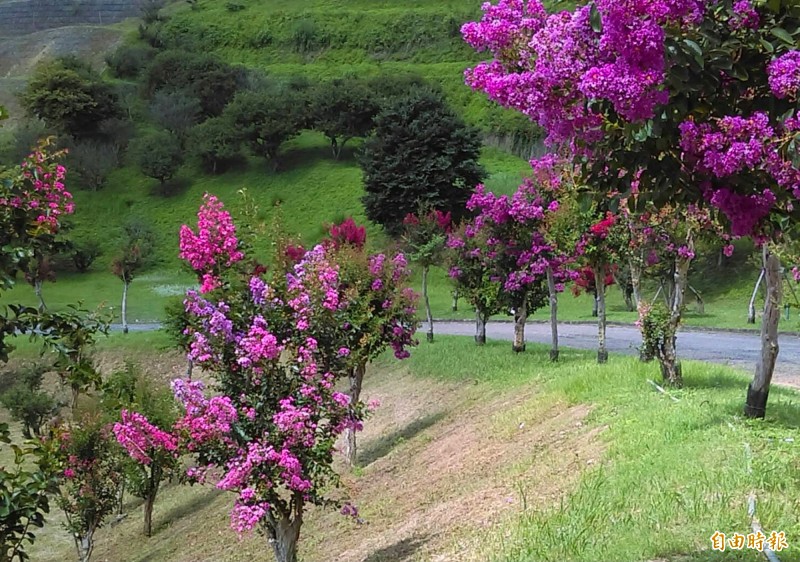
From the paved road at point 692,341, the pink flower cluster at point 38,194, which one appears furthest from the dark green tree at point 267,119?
the pink flower cluster at point 38,194

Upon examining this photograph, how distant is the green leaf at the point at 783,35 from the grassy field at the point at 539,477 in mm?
3032

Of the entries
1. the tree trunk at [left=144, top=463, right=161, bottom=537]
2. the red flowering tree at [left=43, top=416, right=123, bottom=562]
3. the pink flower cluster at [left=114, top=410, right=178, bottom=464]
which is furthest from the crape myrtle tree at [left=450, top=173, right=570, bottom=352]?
the red flowering tree at [left=43, top=416, right=123, bottom=562]

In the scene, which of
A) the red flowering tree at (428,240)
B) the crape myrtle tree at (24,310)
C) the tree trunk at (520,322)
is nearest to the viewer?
the crape myrtle tree at (24,310)

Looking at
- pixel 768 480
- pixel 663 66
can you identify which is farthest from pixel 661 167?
pixel 768 480

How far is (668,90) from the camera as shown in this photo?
124 inches

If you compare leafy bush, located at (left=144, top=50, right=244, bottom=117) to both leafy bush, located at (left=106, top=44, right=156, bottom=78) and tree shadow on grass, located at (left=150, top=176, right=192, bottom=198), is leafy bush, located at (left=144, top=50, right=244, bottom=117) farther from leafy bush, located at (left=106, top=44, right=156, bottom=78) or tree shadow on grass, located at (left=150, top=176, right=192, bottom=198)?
tree shadow on grass, located at (left=150, top=176, right=192, bottom=198)

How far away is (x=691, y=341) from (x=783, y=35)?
18.8 metres

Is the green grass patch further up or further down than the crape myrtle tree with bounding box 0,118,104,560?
further down

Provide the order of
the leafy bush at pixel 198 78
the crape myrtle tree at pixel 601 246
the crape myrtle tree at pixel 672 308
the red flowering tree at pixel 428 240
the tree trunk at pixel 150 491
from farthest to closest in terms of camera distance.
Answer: the leafy bush at pixel 198 78 → the red flowering tree at pixel 428 240 → the tree trunk at pixel 150 491 → the crape myrtle tree at pixel 601 246 → the crape myrtle tree at pixel 672 308

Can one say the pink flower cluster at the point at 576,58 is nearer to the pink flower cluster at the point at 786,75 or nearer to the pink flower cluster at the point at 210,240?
the pink flower cluster at the point at 786,75

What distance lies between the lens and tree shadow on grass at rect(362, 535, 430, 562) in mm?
8102

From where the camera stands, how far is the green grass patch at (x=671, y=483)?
5.09 m

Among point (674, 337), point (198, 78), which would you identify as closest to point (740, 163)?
point (674, 337)

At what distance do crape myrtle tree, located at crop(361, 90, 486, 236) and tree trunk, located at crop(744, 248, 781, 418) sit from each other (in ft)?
94.5
